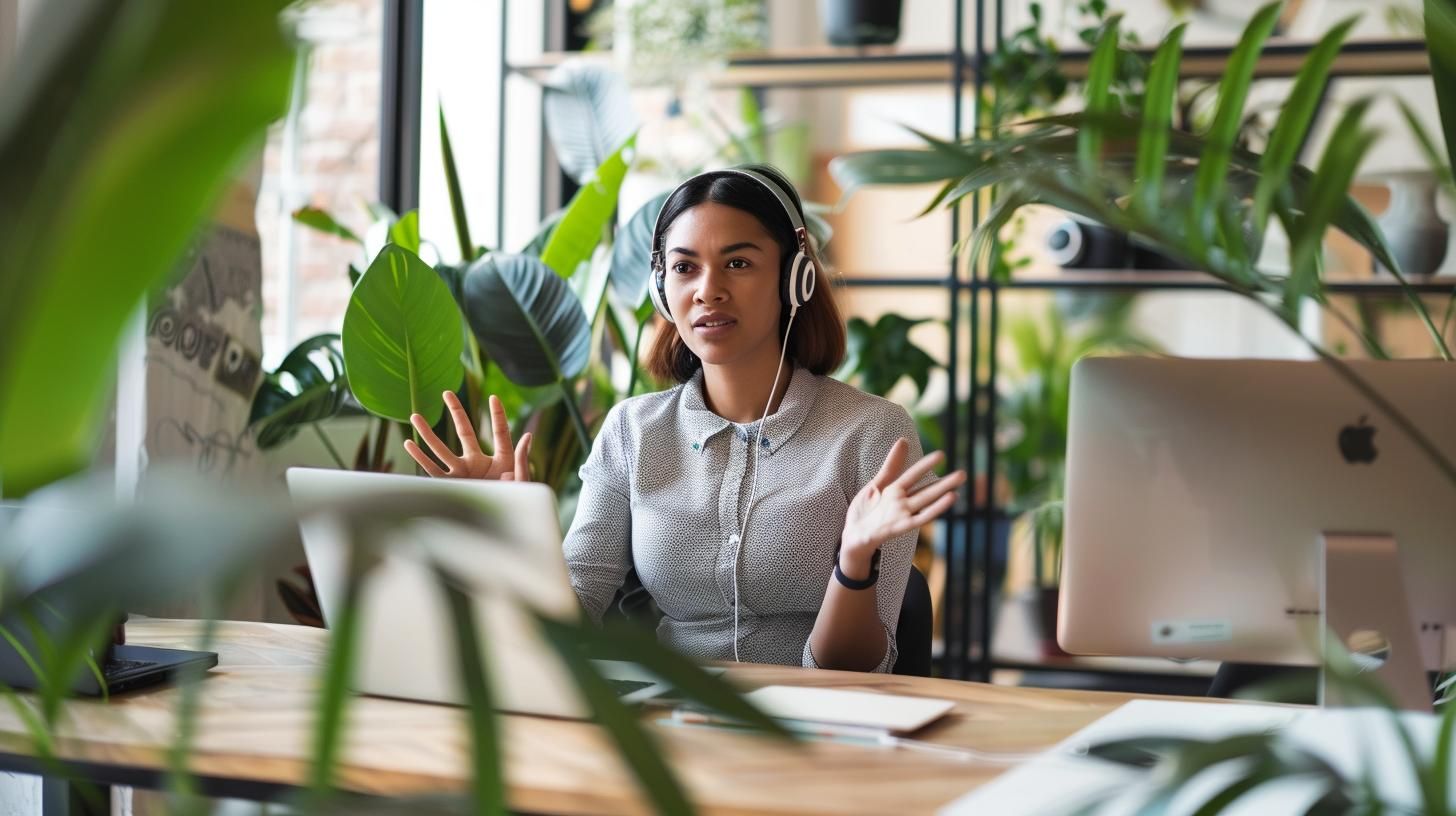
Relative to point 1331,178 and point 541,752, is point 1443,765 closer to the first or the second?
point 1331,178

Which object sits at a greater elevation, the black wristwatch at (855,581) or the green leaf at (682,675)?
the green leaf at (682,675)

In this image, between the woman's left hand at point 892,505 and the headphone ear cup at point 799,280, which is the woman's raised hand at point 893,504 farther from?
the headphone ear cup at point 799,280

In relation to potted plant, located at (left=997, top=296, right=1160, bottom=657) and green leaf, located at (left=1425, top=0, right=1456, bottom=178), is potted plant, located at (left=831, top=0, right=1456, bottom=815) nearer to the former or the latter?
green leaf, located at (left=1425, top=0, right=1456, bottom=178)

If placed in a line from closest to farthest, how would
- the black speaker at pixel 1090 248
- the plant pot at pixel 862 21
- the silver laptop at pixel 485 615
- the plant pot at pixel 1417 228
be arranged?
1. the silver laptop at pixel 485 615
2. the plant pot at pixel 1417 228
3. the black speaker at pixel 1090 248
4. the plant pot at pixel 862 21

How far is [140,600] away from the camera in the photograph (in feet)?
1.49

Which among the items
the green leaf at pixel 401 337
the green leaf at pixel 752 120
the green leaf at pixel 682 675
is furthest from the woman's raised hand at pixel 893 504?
the green leaf at pixel 752 120

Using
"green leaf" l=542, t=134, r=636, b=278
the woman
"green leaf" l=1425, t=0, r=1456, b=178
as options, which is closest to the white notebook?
the woman

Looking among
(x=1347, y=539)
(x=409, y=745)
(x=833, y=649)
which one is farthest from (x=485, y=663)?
(x=833, y=649)

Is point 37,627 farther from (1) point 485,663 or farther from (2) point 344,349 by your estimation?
(2) point 344,349

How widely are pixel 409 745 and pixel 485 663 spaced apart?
84 centimetres

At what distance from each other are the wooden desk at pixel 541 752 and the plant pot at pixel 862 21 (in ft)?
6.94

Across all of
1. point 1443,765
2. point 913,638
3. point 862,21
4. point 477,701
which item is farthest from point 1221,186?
point 862,21

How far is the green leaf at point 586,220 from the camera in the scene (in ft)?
8.81

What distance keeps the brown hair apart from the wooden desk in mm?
719
